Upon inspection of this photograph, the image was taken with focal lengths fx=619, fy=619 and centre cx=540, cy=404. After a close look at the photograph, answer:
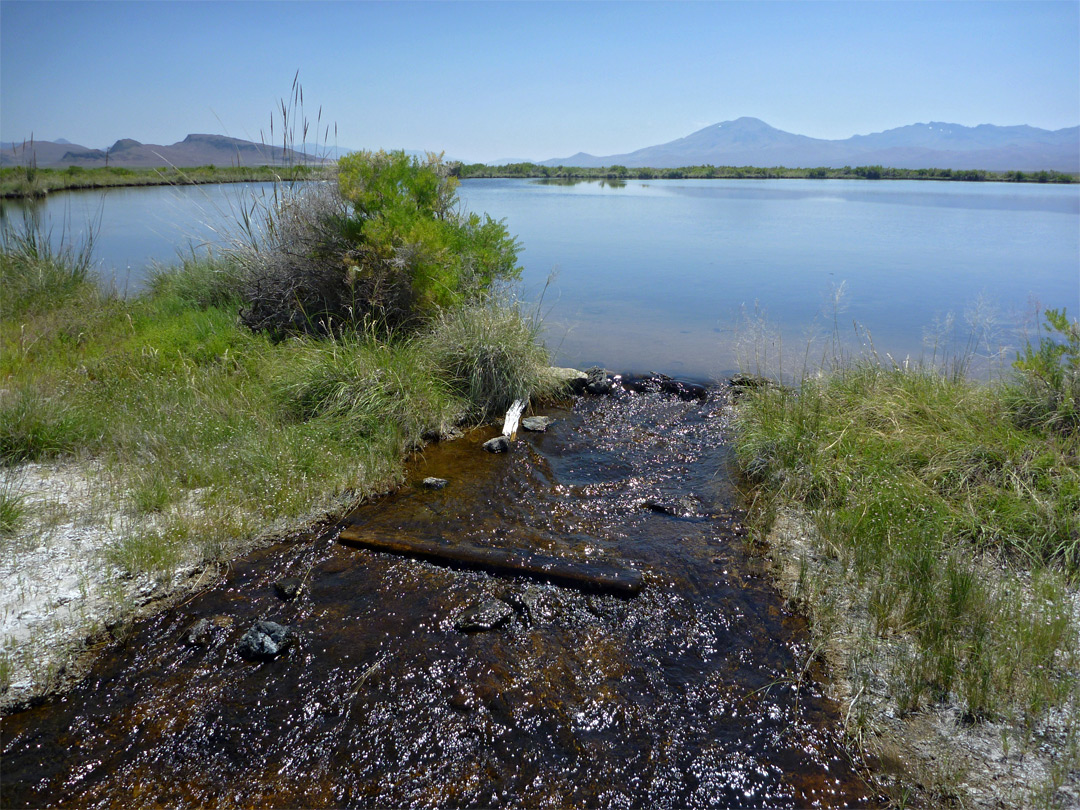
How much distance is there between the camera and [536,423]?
736 centimetres

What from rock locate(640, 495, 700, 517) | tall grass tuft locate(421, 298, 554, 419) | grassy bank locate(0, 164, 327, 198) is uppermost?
grassy bank locate(0, 164, 327, 198)

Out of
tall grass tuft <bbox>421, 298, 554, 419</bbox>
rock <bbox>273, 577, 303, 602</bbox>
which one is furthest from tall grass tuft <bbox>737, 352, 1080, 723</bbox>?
rock <bbox>273, 577, 303, 602</bbox>

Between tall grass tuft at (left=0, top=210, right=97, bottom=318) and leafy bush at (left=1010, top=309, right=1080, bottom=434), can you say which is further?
tall grass tuft at (left=0, top=210, right=97, bottom=318)

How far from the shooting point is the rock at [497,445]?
266 inches

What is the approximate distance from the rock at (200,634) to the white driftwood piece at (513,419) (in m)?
3.75

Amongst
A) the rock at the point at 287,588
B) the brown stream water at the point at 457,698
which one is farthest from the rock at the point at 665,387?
the rock at the point at 287,588

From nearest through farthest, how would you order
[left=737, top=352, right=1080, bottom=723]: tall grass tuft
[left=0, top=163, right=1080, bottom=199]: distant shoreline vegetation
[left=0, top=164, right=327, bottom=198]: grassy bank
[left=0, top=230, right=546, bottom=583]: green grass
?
1. [left=737, top=352, right=1080, bottom=723]: tall grass tuft
2. [left=0, top=230, right=546, bottom=583]: green grass
3. [left=0, top=163, right=1080, bottom=199]: distant shoreline vegetation
4. [left=0, top=164, right=327, bottom=198]: grassy bank

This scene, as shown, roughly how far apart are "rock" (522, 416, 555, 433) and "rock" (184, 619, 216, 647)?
160 inches

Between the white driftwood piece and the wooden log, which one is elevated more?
the white driftwood piece

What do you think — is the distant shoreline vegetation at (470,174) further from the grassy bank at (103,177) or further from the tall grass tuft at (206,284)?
the tall grass tuft at (206,284)

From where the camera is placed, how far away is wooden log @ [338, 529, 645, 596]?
4391 millimetres

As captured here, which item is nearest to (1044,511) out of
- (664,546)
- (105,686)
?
(664,546)

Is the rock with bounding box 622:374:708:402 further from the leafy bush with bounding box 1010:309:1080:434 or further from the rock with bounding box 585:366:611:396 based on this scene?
the leafy bush with bounding box 1010:309:1080:434

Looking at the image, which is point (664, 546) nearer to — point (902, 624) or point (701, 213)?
point (902, 624)
